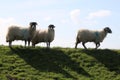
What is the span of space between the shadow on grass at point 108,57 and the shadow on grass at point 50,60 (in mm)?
2258

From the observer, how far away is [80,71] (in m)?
28.0

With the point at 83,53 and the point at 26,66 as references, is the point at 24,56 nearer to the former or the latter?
the point at 26,66

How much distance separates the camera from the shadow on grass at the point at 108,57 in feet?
96.0

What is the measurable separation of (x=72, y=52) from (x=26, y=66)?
5.28 meters

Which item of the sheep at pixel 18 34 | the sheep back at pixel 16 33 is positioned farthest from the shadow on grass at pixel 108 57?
the sheep back at pixel 16 33

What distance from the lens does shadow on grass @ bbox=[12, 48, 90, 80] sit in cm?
2778

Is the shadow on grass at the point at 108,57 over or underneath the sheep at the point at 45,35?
underneath

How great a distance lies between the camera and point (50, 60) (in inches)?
1160

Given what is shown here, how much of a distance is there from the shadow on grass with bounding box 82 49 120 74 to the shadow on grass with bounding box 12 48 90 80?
88.9 inches

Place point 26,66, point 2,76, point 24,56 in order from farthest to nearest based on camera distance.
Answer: point 24,56, point 26,66, point 2,76

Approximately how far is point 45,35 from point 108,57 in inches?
265

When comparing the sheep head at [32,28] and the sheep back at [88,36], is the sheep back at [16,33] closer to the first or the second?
the sheep head at [32,28]

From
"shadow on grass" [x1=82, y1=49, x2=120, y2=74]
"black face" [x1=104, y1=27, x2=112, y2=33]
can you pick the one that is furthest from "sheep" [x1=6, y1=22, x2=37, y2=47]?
"black face" [x1=104, y1=27, x2=112, y2=33]

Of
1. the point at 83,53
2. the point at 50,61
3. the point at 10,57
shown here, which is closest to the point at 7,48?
the point at 10,57
